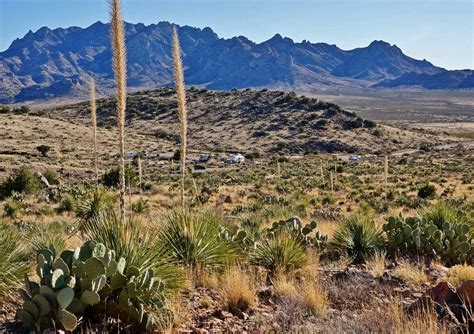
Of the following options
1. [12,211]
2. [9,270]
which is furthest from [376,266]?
[12,211]

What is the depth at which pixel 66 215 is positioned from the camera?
59.8ft

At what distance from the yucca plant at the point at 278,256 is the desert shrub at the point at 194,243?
0.48m

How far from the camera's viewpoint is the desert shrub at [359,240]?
8852 millimetres

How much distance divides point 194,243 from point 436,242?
4.47 meters

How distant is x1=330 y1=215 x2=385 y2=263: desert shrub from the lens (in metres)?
8.85

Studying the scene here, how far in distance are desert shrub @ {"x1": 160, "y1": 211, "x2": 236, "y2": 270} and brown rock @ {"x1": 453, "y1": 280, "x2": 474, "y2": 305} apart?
2990 millimetres

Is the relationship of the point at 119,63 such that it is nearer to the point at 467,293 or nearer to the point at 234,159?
the point at 467,293

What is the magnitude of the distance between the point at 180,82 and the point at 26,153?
153 feet

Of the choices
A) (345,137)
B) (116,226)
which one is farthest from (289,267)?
(345,137)

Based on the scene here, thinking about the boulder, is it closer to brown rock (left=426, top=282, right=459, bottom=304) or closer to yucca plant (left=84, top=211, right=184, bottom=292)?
brown rock (left=426, top=282, right=459, bottom=304)

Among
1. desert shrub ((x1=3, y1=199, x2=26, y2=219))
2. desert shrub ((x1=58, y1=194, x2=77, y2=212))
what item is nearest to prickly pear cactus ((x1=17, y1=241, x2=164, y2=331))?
desert shrub ((x1=3, y1=199, x2=26, y2=219))

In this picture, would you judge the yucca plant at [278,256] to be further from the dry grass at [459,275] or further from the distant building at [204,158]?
the distant building at [204,158]

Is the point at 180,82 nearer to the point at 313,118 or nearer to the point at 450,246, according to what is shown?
the point at 450,246

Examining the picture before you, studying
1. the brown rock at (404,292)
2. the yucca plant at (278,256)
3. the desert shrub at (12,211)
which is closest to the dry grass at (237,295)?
the yucca plant at (278,256)
